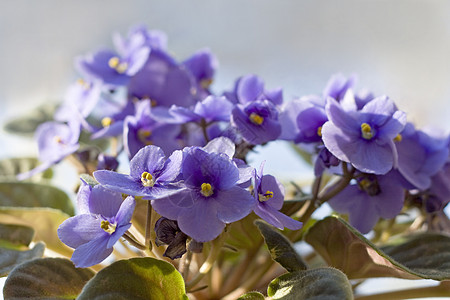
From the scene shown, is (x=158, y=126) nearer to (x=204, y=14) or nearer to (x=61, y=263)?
(x=61, y=263)

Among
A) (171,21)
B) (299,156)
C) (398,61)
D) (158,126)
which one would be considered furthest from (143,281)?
(398,61)

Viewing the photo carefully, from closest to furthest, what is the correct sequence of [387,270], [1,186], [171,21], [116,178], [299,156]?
1. [116,178]
2. [387,270]
3. [1,186]
4. [299,156]
5. [171,21]

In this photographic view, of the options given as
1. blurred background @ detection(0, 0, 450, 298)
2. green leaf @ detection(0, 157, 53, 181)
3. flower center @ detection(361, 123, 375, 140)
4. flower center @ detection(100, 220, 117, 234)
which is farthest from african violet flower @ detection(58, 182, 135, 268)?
blurred background @ detection(0, 0, 450, 298)

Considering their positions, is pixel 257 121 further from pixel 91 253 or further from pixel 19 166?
pixel 19 166

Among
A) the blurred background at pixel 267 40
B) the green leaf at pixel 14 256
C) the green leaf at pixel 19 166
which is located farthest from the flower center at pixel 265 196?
the blurred background at pixel 267 40

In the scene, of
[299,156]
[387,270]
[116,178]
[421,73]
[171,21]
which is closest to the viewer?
[116,178]

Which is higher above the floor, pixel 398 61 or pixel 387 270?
pixel 387 270

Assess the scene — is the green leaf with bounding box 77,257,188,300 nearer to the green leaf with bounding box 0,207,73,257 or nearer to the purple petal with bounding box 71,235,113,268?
the purple petal with bounding box 71,235,113,268

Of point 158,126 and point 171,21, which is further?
point 171,21
